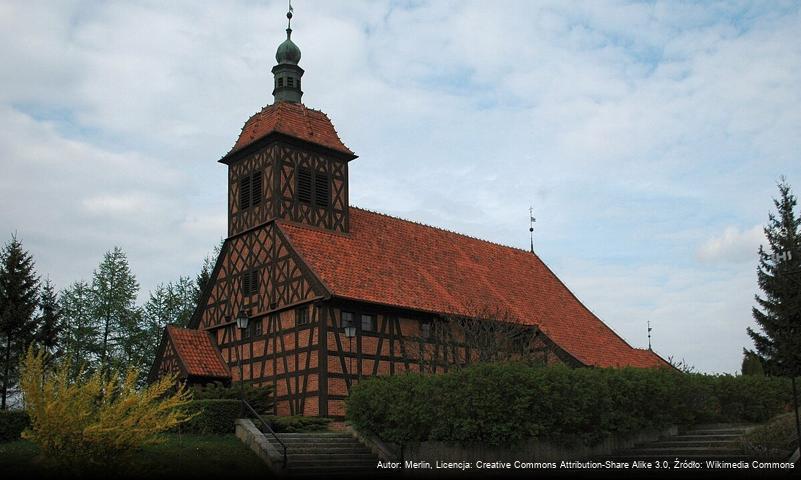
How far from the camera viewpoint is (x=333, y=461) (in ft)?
82.7

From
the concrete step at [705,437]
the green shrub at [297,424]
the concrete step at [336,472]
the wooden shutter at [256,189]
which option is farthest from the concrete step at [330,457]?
the wooden shutter at [256,189]

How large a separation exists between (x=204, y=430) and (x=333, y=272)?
855 cm

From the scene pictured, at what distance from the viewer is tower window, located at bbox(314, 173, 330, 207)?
36625 mm

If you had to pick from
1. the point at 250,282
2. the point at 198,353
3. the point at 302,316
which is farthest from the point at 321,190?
the point at 198,353

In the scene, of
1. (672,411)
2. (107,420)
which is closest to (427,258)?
(672,411)

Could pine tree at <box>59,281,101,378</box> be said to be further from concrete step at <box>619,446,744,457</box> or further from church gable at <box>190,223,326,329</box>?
concrete step at <box>619,446,744,457</box>

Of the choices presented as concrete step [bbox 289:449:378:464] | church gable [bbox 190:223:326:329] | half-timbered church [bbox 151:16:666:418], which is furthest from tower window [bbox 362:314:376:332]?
concrete step [bbox 289:449:378:464]

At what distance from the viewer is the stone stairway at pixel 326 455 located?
24.2 m

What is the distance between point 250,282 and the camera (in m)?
35.5

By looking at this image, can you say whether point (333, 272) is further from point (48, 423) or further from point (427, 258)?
point (48, 423)

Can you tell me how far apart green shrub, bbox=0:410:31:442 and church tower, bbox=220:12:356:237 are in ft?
39.0

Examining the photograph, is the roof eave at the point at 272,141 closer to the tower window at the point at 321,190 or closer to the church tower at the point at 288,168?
the church tower at the point at 288,168

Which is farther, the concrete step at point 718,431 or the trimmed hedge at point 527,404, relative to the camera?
the concrete step at point 718,431

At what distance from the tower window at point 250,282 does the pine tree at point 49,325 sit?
445 inches
